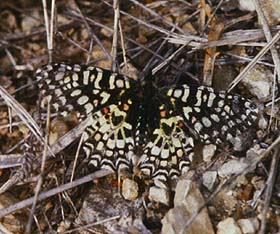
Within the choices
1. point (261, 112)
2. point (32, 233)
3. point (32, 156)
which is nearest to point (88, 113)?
point (32, 156)

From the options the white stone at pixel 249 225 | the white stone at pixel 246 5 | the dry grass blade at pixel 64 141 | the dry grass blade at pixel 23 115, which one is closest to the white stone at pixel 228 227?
the white stone at pixel 249 225

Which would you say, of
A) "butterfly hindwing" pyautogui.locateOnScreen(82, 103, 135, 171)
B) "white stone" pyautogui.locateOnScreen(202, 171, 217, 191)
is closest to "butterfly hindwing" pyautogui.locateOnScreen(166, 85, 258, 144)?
"white stone" pyautogui.locateOnScreen(202, 171, 217, 191)

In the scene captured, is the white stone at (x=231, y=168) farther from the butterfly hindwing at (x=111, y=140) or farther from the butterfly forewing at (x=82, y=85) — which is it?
the butterfly forewing at (x=82, y=85)

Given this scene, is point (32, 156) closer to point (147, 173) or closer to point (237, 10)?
point (147, 173)

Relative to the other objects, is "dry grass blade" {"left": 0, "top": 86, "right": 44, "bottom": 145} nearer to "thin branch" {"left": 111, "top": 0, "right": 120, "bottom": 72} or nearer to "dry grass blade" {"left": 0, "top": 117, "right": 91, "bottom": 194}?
"dry grass blade" {"left": 0, "top": 117, "right": 91, "bottom": 194}

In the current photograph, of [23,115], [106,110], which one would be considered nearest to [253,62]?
[106,110]

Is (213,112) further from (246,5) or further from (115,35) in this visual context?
(246,5)
